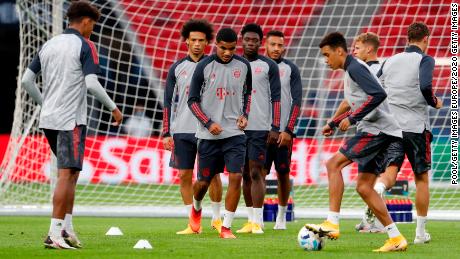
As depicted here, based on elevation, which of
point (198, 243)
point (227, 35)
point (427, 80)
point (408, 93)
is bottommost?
point (198, 243)

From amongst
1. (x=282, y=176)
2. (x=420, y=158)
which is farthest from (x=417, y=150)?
(x=282, y=176)

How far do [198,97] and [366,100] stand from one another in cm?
193

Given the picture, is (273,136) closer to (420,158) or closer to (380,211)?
(420,158)

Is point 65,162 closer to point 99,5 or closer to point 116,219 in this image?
point 116,219

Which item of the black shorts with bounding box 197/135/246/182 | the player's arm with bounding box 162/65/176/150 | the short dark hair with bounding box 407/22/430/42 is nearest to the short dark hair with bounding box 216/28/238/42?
the black shorts with bounding box 197/135/246/182

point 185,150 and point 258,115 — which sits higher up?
point 258,115

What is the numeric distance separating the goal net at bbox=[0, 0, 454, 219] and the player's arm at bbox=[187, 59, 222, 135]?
544 cm

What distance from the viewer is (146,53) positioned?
1786 cm

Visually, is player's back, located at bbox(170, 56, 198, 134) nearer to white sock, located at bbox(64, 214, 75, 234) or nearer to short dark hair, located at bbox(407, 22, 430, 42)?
short dark hair, located at bbox(407, 22, 430, 42)

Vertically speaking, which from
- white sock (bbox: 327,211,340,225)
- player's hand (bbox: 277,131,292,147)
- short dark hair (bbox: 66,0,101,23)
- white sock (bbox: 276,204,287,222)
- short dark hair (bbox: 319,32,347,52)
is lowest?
white sock (bbox: 276,204,287,222)

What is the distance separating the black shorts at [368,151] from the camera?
28.8ft

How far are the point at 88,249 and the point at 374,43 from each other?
3741 mm

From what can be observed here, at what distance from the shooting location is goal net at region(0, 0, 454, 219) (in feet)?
52.9

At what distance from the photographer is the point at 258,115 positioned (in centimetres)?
1122
